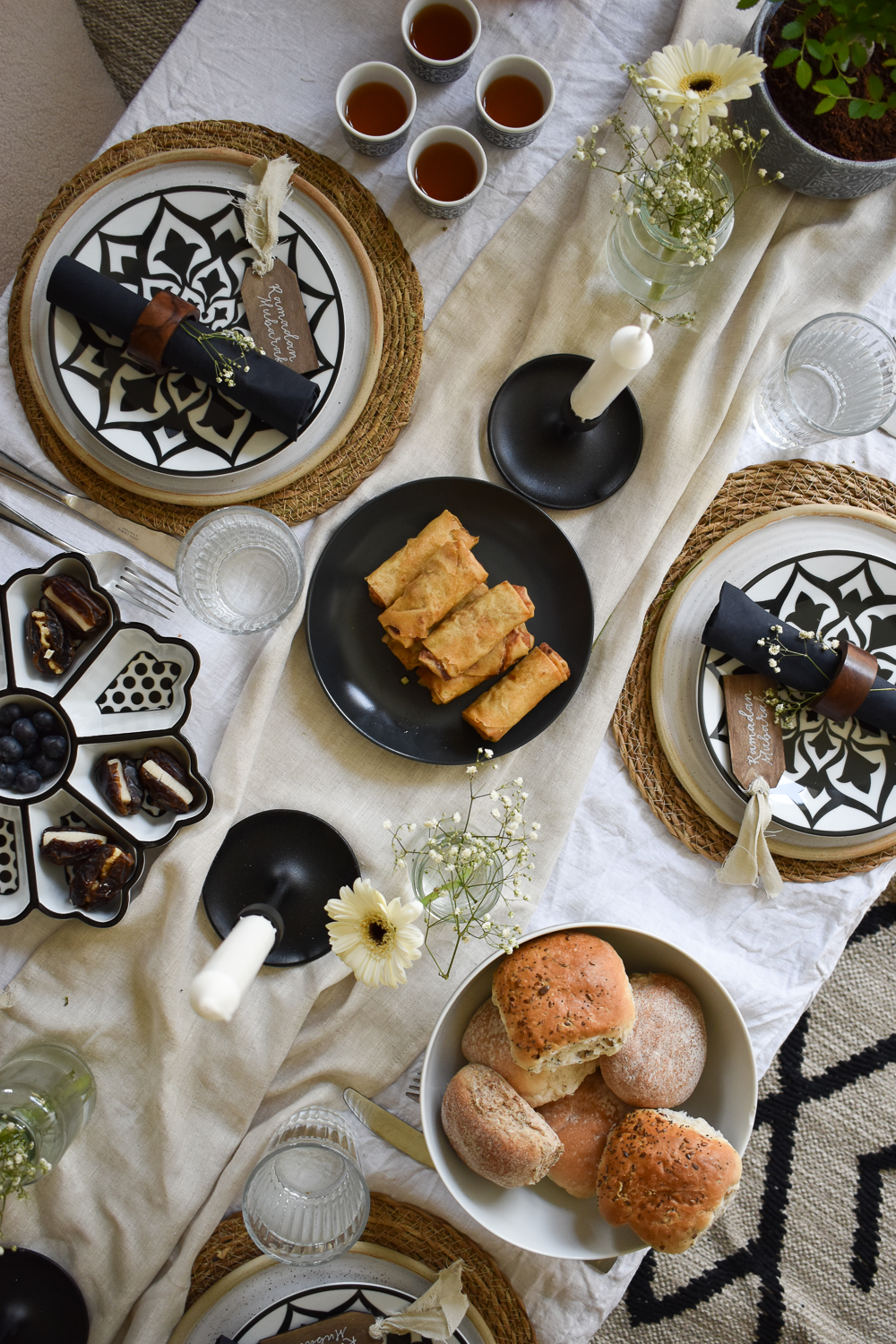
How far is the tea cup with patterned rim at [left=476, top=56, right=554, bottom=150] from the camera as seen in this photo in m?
1.55

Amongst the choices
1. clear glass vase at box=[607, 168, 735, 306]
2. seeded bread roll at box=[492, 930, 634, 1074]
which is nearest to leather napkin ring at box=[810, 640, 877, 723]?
seeded bread roll at box=[492, 930, 634, 1074]

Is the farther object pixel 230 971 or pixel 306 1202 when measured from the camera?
pixel 306 1202

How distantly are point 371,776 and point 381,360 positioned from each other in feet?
2.70

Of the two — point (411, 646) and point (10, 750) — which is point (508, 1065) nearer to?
point (411, 646)

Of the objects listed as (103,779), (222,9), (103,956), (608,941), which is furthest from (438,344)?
(103,956)

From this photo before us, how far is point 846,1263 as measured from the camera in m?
2.27

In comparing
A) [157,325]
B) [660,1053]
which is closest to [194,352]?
[157,325]

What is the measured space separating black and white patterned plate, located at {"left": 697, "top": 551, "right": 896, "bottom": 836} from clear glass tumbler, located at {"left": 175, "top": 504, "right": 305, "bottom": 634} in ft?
2.77

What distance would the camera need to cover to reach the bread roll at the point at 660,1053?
138 cm

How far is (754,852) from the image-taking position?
5.20 feet

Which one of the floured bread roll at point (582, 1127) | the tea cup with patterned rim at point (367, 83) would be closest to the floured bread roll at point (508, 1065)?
the floured bread roll at point (582, 1127)

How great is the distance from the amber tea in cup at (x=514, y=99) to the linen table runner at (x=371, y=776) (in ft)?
0.41

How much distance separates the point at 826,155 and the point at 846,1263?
2.73m

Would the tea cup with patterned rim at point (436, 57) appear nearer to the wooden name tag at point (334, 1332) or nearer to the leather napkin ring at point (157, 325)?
the leather napkin ring at point (157, 325)
